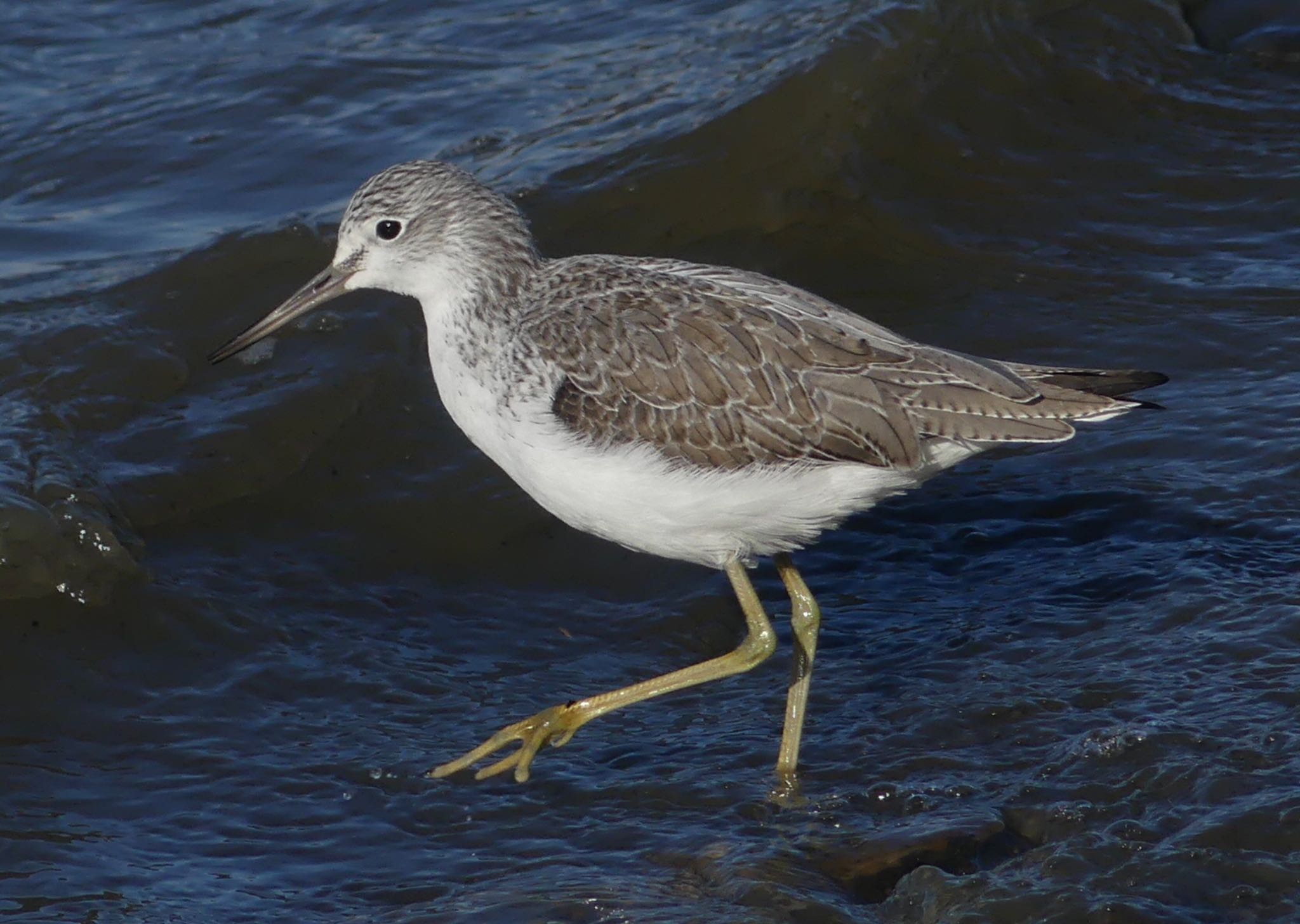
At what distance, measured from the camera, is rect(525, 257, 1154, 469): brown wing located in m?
6.89

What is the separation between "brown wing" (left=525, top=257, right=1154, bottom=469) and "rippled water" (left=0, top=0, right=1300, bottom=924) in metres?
1.31

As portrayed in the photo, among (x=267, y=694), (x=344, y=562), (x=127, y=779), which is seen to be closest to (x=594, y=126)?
(x=344, y=562)

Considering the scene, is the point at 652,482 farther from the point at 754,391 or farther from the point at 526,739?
the point at 526,739

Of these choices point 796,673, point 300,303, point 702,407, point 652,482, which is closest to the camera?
point 652,482

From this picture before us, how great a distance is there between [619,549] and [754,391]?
2.52 m

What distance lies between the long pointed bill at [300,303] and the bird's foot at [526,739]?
2223mm

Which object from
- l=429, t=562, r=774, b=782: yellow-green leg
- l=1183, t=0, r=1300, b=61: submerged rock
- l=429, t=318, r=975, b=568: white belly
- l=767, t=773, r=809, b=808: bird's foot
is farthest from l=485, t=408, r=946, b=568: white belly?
l=1183, t=0, r=1300, b=61: submerged rock

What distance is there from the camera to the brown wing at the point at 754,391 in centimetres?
689

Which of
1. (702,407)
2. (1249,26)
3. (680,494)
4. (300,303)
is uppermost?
(1249,26)

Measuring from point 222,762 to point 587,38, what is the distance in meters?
7.61

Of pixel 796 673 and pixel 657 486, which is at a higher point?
pixel 657 486

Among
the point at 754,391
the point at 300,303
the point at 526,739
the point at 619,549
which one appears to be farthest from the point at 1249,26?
the point at 526,739

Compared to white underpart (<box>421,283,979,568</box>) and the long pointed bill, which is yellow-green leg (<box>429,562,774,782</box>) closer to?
white underpart (<box>421,283,979,568</box>)

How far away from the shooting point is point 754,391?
6957 mm
